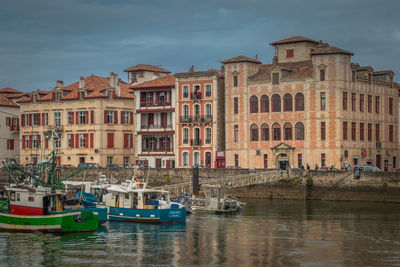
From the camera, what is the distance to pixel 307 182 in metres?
77.9

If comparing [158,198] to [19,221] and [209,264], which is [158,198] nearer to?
[19,221]

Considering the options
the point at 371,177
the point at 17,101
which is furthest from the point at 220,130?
the point at 17,101

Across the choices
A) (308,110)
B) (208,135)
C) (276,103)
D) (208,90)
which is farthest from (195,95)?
(308,110)

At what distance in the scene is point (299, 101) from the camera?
86.2m

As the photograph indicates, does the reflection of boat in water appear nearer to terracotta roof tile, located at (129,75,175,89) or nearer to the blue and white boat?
the blue and white boat

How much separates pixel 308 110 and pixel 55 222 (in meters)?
40.5

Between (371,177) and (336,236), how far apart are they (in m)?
24.7

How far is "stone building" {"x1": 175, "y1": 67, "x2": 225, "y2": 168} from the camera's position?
3625 inches

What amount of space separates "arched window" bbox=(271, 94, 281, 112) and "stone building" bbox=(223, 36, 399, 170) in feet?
0.36

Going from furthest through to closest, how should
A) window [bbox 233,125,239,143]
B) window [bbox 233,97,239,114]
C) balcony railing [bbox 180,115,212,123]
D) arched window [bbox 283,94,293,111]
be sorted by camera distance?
balcony railing [bbox 180,115,212,123], window [bbox 233,125,239,143], window [bbox 233,97,239,114], arched window [bbox 283,94,293,111]

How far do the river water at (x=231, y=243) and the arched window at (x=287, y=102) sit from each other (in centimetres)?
2443

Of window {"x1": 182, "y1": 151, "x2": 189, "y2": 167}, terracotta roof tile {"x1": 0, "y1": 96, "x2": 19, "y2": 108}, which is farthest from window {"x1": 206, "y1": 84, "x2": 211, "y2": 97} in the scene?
terracotta roof tile {"x1": 0, "y1": 96, "x2": 19, "y2": 108}

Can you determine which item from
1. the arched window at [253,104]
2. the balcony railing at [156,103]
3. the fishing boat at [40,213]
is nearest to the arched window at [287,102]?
the arched window at [253,104]

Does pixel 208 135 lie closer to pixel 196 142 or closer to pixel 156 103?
pixel 196 142
